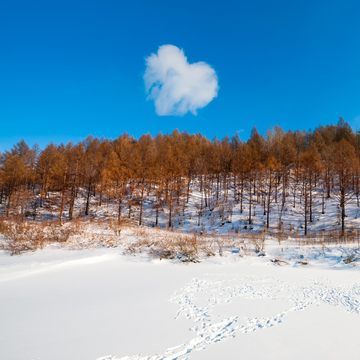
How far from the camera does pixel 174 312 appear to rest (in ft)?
14.7

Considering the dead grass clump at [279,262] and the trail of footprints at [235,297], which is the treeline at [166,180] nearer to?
the dead grass clump at [279,262]

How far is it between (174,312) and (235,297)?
181 centimetres

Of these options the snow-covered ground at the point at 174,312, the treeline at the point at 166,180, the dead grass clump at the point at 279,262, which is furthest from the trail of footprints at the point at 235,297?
the treeline at the point at 166,180

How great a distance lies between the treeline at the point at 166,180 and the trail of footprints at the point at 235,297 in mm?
20917

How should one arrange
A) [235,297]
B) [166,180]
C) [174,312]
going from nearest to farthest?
[174,312] → [235,297] → [166,180]

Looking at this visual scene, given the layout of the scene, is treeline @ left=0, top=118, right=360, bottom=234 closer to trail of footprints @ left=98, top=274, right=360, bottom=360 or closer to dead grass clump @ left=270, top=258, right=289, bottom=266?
dead grass clump @ left=270, top=258, right=289, bottom=266

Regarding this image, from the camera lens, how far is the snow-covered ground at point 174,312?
3.16 metres

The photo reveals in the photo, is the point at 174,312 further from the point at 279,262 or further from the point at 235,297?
the point at 279,262

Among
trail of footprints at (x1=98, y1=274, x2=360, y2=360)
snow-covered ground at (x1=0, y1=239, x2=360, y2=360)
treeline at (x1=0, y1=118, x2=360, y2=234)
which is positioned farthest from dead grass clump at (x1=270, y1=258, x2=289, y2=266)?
treeline at (x1=0, y1=118, x2=360, y2=234)

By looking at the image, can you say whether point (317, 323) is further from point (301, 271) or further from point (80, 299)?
point (80, 299)

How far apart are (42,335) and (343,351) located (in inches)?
197

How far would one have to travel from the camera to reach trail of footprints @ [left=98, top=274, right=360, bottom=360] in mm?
3463

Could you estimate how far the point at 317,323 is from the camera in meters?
3.95

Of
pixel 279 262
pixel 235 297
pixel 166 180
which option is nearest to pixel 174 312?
pixel 235 297
